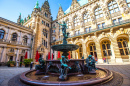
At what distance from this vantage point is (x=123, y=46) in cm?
1541

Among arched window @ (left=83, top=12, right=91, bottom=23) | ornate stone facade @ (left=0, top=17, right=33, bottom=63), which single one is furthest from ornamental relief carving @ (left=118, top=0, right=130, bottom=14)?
ornate stone facade @ (left=0, top=17, right=33, bottom=63)

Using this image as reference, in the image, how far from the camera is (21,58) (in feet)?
61.4

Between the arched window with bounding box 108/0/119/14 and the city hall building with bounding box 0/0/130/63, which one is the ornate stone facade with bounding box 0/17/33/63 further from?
the arched window with bounding box 108/0/119/14

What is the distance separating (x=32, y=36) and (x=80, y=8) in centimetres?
1961

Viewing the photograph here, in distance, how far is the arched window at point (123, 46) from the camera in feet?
48.9

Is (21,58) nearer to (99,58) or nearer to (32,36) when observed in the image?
A: (32,36)

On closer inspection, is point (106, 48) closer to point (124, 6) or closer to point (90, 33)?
point (90, 33)

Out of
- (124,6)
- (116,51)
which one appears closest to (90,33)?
(116,51)

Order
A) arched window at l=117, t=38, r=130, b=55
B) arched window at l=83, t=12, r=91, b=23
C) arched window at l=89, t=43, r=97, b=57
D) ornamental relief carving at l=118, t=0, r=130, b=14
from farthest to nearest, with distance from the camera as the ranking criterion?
arched window at l=83, t=12, r=91, b=23, arched window at l=89, t=43, r=97, b=57, ornamental relief carving at l=118, t=0, r=130, b=14, arched window at l=117, t=38, r=130, b=55

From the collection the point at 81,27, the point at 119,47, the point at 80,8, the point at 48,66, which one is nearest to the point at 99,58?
the point at 119,47

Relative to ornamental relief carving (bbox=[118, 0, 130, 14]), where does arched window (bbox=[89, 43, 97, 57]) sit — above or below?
below

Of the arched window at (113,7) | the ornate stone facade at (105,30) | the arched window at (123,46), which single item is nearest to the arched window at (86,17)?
the ornate stone facade at (105,30)

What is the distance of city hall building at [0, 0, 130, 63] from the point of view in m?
15.1

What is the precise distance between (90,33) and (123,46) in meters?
8.19
